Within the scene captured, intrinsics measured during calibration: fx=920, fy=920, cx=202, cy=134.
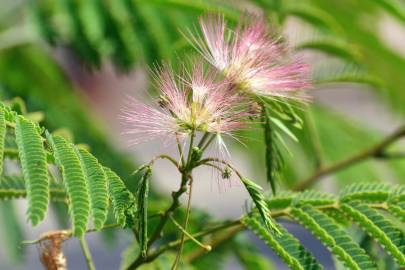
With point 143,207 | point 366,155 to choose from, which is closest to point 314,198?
point 143,207

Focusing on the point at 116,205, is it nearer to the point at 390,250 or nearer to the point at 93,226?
the point at 93,226

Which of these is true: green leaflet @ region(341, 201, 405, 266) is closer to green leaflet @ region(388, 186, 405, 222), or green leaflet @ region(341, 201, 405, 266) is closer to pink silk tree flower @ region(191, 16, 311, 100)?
green leaflet @ region(388, 186, 405, 222)

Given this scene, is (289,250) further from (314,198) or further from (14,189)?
(14,189)

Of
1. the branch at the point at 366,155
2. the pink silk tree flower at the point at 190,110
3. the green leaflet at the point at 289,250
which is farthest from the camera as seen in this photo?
the branch at the point at 366,155

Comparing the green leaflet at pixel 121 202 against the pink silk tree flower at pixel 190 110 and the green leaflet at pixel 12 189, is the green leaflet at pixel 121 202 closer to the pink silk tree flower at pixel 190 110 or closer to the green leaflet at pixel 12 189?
the pink silk tree flower at pixel 190 110

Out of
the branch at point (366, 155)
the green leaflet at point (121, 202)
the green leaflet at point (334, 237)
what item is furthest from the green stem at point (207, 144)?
the branch at point (366, 155)

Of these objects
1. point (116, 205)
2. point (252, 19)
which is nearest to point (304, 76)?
point (252, 19)

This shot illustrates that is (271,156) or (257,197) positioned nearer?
(257,197)
